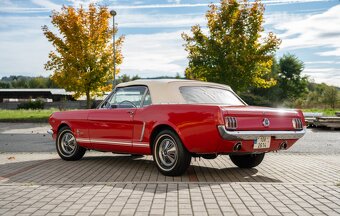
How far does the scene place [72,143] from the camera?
9.16m

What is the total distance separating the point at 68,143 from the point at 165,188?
3.85 meters

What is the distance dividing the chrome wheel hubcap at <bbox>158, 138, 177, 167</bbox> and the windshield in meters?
0.77

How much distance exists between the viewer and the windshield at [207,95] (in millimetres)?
7391

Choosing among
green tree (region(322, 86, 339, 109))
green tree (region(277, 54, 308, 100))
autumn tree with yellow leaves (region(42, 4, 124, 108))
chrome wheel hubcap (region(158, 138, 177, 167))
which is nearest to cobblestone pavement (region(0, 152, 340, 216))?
chrome wheel hubcap (region(158, 138, 177, 167))

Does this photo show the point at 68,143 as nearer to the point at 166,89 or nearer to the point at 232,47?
the point at 166,89

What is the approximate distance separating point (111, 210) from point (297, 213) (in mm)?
1992

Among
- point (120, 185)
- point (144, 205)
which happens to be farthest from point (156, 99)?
point (144, 205)

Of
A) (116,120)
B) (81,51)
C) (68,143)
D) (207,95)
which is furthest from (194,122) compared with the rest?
(81,51)

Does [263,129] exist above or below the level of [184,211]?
above

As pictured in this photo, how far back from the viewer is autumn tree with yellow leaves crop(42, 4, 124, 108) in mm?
28484

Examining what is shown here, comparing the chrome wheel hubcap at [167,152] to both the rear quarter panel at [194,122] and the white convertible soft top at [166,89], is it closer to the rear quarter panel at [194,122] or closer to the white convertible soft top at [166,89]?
the rear quarter panel at [194,122]

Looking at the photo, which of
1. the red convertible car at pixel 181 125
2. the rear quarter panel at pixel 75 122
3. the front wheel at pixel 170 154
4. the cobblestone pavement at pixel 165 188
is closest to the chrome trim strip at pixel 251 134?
the red convertible car at pixel 181 125

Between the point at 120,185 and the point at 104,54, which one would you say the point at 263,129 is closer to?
A: the point at 120,185

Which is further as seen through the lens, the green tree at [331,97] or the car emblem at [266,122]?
the green tree at [331,97]
